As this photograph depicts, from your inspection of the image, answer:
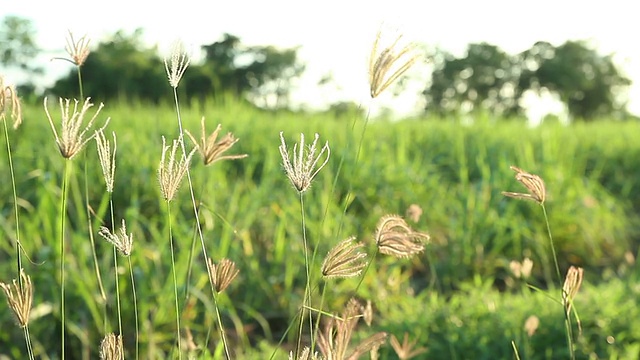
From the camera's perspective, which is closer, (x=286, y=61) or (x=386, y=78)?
(x=386, y=78)

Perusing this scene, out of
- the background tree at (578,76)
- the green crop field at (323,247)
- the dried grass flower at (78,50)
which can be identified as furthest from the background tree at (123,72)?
the dried grass flower at (78,50)

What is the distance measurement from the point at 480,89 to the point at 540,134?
2009 cm

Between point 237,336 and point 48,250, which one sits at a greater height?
point 48,250

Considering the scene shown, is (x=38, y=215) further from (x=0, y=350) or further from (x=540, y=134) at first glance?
(x=540, y=134)

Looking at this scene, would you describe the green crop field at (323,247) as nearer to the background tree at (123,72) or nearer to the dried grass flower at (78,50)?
the dried grass flower at (78,50)

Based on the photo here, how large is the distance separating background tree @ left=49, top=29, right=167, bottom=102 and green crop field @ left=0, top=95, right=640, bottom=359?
56.7ft

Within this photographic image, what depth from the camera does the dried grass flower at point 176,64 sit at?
3.30 feet

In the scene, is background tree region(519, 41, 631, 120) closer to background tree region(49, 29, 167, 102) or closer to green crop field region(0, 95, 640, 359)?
background tree region(49, 29, 167, 102)

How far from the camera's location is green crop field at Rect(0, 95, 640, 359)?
2824 mm

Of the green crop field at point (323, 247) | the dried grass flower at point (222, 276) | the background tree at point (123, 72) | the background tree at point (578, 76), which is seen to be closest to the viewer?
the dried grass flower at point (222, 276)

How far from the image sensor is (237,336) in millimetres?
3279

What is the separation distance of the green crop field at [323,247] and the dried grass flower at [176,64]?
0.88 meters

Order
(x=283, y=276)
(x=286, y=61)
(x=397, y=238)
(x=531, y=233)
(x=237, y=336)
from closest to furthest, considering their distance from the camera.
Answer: (x=397, y=238)
(x=237, y=336)
(x=283, y=276)
(x=531, y=233)
(x=286, y=61)

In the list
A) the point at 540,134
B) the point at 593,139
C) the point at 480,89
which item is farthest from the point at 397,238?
the point at 480,89
